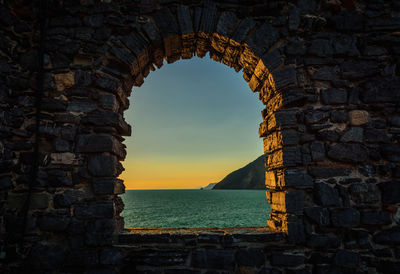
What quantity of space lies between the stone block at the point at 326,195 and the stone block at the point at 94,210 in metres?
2.33

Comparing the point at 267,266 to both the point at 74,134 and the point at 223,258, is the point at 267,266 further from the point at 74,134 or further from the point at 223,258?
the point at 74,134

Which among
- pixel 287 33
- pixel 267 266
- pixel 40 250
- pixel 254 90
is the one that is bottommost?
pixel 267 266

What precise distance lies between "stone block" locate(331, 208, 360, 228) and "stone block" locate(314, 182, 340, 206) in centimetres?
10

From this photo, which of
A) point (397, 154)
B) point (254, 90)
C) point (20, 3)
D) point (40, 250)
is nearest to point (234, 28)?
point (254, 90)

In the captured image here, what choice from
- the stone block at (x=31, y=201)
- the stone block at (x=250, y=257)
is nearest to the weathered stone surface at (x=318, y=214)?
the stone block at (x=250, y=257)

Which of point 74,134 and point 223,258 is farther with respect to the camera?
point 74,134

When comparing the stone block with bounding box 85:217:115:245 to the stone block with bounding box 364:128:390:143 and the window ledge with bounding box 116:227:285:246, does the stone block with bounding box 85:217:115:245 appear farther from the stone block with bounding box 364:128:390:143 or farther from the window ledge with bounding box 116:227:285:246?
the stone block with bounding box 364:128:390:143

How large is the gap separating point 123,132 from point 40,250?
1.55 meters

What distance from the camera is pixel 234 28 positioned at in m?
2.68

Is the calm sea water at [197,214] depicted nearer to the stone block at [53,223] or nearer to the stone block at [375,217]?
the stone block at [375,217]

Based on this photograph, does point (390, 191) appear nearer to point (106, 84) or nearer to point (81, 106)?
point (106, 84)

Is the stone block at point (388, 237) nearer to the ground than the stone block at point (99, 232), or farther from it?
nearer to the ground

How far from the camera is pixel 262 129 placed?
290 centimetres

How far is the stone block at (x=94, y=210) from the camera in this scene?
2219 millimetres
